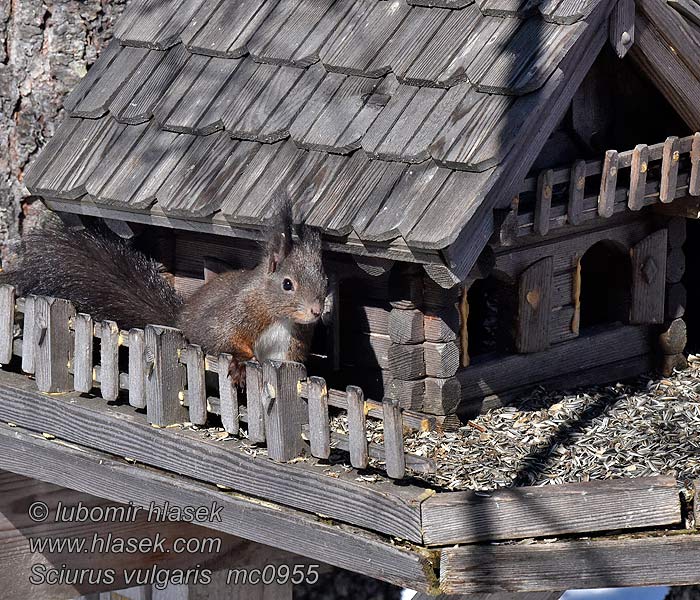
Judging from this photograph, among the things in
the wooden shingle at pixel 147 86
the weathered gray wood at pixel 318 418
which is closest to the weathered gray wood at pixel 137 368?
the weathered gray wood at pixel 318 418

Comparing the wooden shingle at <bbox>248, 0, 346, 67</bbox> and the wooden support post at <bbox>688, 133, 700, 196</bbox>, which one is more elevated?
the wooden shingle at <bbox>248, 0, 346, 67</bbox>

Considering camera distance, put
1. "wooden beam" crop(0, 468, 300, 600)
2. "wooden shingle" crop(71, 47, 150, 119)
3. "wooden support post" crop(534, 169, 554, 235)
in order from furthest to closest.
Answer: "wooden shingle" crop(71, 47, 150, 119), "wooden beam" crop(0, 468, 300, 600), "wooden support post" crop(534, 169, 554, 235)

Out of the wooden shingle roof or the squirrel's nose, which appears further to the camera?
the squirrel's nose

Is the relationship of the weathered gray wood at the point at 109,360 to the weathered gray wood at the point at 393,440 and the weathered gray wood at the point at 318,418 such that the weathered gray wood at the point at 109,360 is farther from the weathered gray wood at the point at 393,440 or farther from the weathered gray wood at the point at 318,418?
the weathered gray wood at the point at 393,440

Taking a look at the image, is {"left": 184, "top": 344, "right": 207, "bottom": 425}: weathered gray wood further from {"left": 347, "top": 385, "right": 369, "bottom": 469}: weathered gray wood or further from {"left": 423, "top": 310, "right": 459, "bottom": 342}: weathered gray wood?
{"left": 423, "top": 310, "right": 459, "bottom": 342}: weathered gray wood

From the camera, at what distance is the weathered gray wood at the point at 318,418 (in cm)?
298

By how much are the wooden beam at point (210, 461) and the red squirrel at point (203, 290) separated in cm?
34

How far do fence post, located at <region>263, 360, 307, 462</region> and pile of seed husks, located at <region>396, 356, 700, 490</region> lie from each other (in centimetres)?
33

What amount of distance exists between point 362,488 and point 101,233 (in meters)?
1.46

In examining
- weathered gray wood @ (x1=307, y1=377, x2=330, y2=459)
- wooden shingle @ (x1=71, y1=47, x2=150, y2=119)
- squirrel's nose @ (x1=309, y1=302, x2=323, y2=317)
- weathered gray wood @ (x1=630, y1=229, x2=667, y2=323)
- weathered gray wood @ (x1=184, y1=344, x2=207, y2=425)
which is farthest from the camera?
weathered gray wood @ (x1=630, y1=229, x2=667, y2=323)

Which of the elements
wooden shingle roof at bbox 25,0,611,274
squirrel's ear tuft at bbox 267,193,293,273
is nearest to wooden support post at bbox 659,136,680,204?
wooden shingle roof at bbox 25,0,611,274

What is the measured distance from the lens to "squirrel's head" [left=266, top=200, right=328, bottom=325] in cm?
347

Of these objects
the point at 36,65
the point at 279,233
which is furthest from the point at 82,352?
the point at 36,65

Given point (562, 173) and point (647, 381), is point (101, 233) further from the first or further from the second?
point (647, 381)
